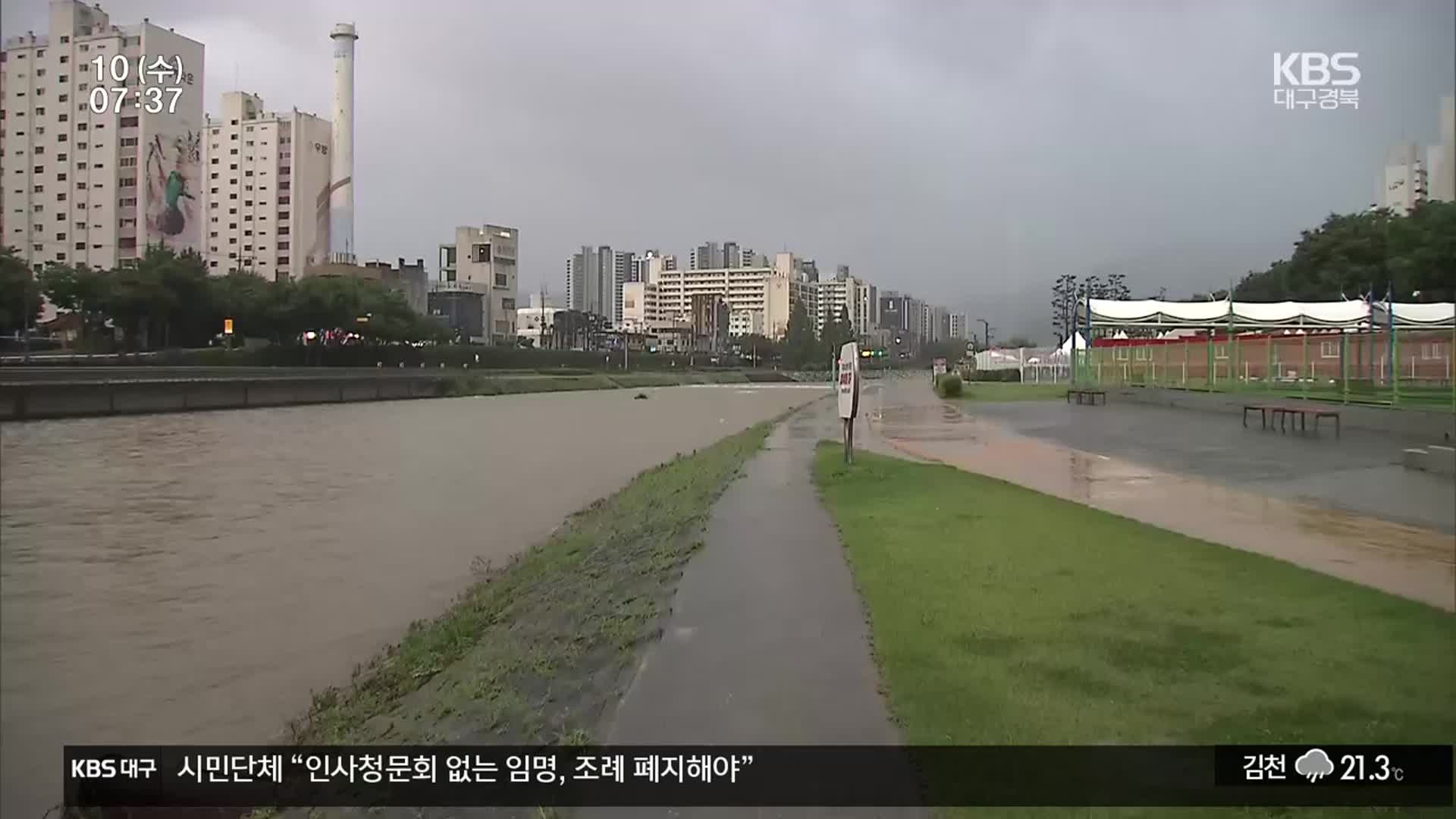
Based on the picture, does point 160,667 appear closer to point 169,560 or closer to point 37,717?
point 37,717

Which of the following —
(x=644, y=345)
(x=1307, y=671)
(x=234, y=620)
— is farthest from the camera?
(x=644, y=345)

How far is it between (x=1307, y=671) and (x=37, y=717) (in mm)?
7625

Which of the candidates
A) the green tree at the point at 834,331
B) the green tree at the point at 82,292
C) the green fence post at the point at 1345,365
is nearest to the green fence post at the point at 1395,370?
the green fence post at the point at 1345,365

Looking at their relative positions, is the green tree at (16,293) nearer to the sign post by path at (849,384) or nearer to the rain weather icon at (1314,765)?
the sign post by path at (849,384)

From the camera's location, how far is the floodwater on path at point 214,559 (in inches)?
273

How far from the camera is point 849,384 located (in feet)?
47.2

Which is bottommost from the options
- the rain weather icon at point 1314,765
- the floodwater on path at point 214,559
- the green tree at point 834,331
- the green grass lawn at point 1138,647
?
the floodwater on path at point 214,559

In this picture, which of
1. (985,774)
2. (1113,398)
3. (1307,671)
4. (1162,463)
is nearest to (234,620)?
(985,774)

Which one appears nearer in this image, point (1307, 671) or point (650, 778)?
point (650, 778)

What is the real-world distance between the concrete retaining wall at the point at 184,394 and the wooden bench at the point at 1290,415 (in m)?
20.9

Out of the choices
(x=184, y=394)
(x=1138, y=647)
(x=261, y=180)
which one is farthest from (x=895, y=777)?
(x=184, y=394)

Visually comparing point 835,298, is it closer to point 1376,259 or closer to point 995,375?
point 995,375

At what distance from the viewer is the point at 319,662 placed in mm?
7844

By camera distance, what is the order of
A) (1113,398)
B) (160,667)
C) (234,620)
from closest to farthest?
(160,667) < (234,620) < (1113,398)
